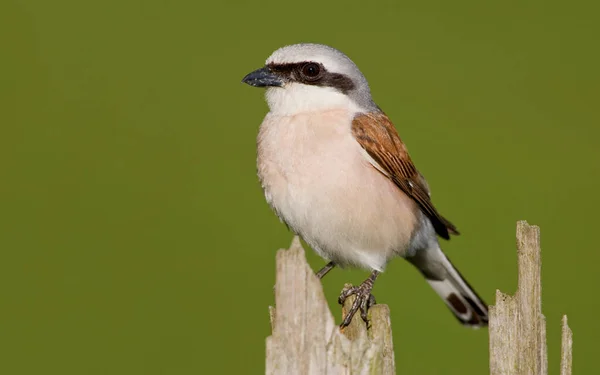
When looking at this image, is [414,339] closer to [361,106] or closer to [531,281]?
[361,106]

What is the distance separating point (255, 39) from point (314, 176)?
3385 millimetres

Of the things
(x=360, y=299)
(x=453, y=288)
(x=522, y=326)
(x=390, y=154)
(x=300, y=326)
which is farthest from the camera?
(x=453, y=288)

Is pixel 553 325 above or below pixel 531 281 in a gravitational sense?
above

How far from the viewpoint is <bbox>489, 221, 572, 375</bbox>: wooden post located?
2.40 meters

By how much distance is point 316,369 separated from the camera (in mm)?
2254

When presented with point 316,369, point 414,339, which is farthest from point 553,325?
point 316,369

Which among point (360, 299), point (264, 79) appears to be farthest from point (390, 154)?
point (360, 299)

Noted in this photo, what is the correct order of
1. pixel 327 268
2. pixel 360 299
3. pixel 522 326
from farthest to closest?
pixel 327 268, pixel 360 299, pixel 522 326

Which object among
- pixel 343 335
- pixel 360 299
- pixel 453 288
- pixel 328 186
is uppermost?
pixel 328 186

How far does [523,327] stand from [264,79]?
1.64 meters

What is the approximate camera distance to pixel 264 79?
3.58 metres

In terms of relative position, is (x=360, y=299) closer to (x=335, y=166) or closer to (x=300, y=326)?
(x=335, y=166)

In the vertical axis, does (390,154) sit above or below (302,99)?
below

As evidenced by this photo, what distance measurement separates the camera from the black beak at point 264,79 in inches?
141
